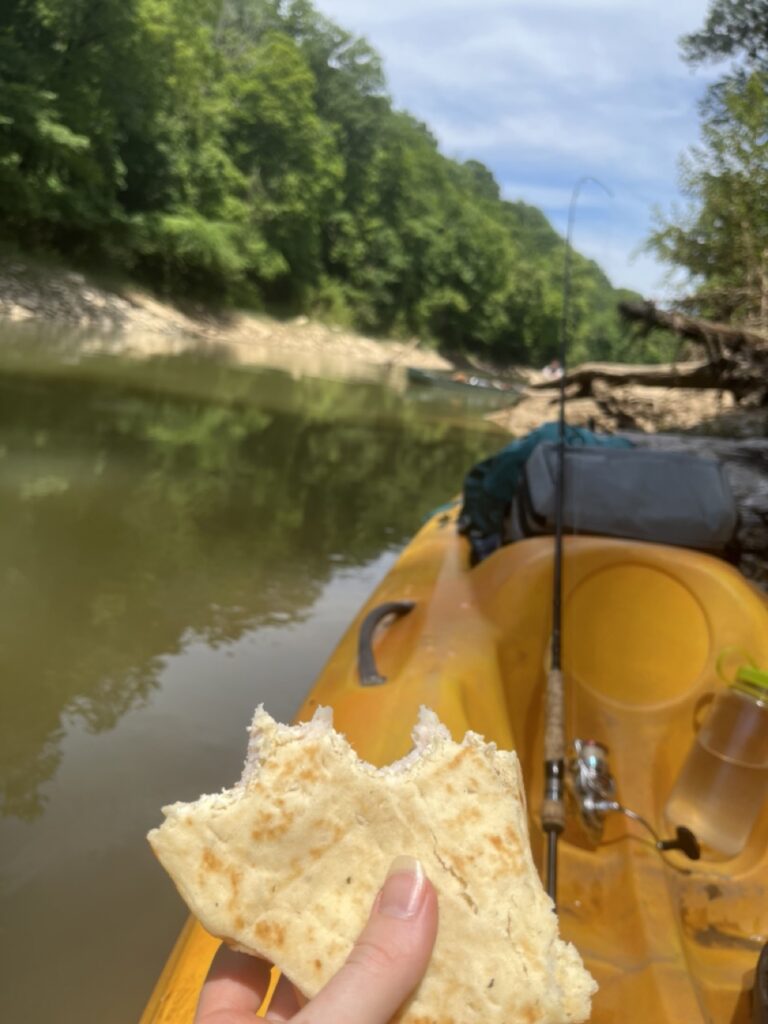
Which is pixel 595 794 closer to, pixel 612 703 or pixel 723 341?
pixel 612 703

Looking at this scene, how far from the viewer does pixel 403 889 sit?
3.08ft

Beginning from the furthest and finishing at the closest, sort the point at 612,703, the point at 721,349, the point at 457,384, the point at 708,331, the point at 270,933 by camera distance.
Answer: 1. the point at 457,384
2. the point at 721,349
3. the point at 708,331
4. the point at 612,703
5. the point at 270,933

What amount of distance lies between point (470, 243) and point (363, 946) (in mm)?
53255

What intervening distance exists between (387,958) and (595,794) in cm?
140

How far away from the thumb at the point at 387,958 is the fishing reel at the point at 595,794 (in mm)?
1257

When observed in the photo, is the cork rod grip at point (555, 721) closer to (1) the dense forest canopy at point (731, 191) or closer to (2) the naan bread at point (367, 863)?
(2) the naan bread at point (367, 863)

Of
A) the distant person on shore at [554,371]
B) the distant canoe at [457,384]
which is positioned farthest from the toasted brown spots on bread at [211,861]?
the distant canoe at [457,384]

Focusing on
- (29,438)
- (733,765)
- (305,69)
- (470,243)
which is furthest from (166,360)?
(470,243)

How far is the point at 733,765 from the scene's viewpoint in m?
2.12

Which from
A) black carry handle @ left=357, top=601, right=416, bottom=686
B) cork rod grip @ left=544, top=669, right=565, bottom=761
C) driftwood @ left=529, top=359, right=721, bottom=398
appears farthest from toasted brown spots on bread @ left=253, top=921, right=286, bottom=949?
driftwood @ left=529, top=359, right=721, bottom=398

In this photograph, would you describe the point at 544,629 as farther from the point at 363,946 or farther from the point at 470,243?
the point at 470,243

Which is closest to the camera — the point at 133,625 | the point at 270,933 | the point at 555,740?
the point at 270,933

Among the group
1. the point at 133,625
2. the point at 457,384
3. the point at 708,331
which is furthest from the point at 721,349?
the point at 457,384

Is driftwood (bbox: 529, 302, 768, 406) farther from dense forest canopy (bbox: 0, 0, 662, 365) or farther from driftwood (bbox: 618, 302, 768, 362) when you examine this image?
dense forest canopy (bbox: 0, 0, 662, 365)
